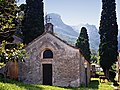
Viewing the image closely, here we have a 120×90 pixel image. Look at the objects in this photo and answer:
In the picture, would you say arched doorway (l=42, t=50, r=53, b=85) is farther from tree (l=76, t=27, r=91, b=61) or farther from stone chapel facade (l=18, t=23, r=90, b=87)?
tree (l=76, t=27, r=91, b=61)

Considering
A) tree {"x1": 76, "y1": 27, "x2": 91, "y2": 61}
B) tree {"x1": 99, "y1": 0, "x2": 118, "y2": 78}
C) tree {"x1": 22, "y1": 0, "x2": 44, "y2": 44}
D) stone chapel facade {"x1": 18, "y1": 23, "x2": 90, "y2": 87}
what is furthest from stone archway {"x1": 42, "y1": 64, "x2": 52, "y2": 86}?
tree {"x1": 76, "y1": 27, "x2": 91, "y2": 61}

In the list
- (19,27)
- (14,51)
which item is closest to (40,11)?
(19,27)

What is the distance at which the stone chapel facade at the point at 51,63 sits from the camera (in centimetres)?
2959

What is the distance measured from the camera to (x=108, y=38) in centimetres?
4584

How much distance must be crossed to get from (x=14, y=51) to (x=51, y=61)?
53.3 ft

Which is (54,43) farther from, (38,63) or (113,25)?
(113,25)

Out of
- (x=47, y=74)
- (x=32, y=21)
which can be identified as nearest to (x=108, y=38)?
(x=32, y=21)

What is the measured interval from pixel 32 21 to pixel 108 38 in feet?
40.8

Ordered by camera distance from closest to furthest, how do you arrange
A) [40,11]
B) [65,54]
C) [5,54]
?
[5,54] < [65,54] < [40,11]

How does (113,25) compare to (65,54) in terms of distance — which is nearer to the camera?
(65,54)

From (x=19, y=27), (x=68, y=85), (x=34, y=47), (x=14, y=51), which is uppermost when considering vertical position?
(x=19, y=27)

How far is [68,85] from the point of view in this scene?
97.5ft

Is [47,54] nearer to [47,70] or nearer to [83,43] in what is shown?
[47,70]

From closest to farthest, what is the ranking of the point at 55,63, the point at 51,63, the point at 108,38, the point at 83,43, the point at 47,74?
the point at 55,63
the point at 51,63
the point at 47,74
the point at 108,38
the point at 83,43
